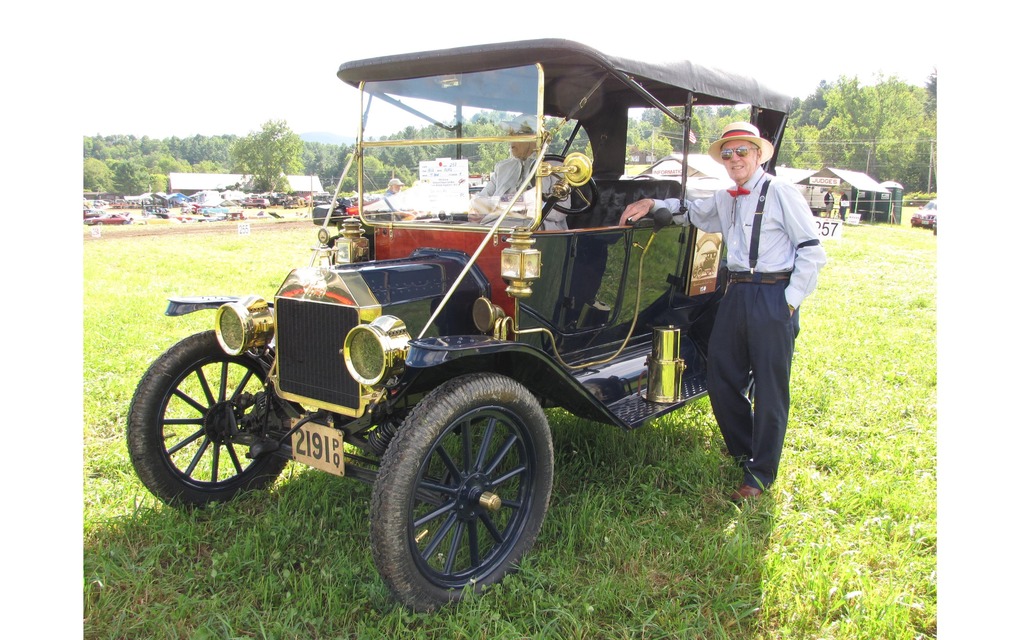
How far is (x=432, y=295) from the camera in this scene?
10.1 ft

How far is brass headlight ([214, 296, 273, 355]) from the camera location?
3064 mm

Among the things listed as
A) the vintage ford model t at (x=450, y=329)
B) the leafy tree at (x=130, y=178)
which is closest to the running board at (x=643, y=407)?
the vintage ford model t at (x=450, y=329)

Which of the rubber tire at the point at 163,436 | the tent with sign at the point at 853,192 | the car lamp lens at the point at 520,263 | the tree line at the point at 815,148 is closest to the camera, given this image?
the car lamp lens at the point at 520,263

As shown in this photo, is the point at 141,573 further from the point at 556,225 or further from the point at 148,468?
the point at 556,225

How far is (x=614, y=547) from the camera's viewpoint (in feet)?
9.73

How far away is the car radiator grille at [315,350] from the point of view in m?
2.80

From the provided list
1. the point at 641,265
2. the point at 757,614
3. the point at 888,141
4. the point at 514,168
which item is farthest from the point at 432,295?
the point at 888,141

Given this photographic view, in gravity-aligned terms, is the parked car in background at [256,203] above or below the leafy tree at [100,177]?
below

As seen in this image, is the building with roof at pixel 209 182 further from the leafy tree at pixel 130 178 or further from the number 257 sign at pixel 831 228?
the number 257 sign at pixel 831 228

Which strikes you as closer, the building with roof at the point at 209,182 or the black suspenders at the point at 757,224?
the black suspenders at the point at 757,224

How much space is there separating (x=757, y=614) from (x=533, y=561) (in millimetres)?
886

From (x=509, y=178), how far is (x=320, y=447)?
150cm

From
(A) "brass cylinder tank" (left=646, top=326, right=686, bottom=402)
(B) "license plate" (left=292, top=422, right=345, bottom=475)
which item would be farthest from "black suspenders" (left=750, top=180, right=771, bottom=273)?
(B) "license plate" (left=292, top=422, right=345, bottom=475)

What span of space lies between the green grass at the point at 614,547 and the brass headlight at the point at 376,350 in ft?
2.65
